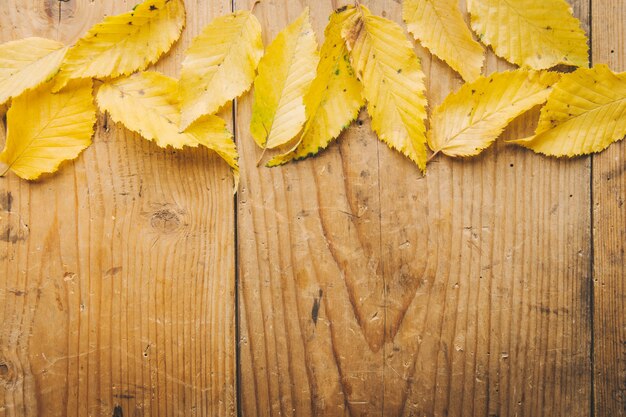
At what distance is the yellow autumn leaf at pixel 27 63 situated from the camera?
1.49 ft

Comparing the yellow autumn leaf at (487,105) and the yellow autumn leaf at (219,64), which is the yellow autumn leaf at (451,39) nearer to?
the yellow autumn leaf at (487,105)

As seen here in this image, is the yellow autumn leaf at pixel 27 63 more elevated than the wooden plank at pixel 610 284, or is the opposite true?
the yellow autumn leaf at pixel 27 63

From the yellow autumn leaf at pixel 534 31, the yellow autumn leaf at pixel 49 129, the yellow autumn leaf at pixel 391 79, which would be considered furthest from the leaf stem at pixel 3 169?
the yellow autumn leaf at pixel 534 31

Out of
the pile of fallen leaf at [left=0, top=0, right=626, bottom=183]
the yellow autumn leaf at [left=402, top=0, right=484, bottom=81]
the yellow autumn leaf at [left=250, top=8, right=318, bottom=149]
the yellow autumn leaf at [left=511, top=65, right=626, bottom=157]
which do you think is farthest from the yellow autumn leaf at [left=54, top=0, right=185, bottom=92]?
the yellow autumn leaf at [left=511, top=65, right=626, bottom=157]

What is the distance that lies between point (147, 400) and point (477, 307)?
1.16ft

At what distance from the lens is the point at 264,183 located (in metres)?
0.47

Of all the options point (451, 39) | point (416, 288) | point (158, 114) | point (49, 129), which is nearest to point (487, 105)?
point (451, 39)

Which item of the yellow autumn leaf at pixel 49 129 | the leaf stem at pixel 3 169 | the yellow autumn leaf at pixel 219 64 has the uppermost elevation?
the yellow autumn leaf at pixel 219 64

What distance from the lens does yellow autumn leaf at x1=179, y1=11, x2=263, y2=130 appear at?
1.47ft

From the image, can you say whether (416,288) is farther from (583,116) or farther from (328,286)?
(583,116)

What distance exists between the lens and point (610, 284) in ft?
1.53

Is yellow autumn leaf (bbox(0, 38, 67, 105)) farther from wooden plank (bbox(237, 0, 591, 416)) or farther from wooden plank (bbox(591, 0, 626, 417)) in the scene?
wooden plank (bbox(591, 0, 626, 417))

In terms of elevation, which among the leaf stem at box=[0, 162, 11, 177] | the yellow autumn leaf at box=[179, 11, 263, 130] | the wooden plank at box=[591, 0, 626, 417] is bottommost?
the wooden plank at box=[591, 0, 626, 417]

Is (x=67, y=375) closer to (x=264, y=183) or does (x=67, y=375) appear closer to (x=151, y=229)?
(x=151, y=229)
